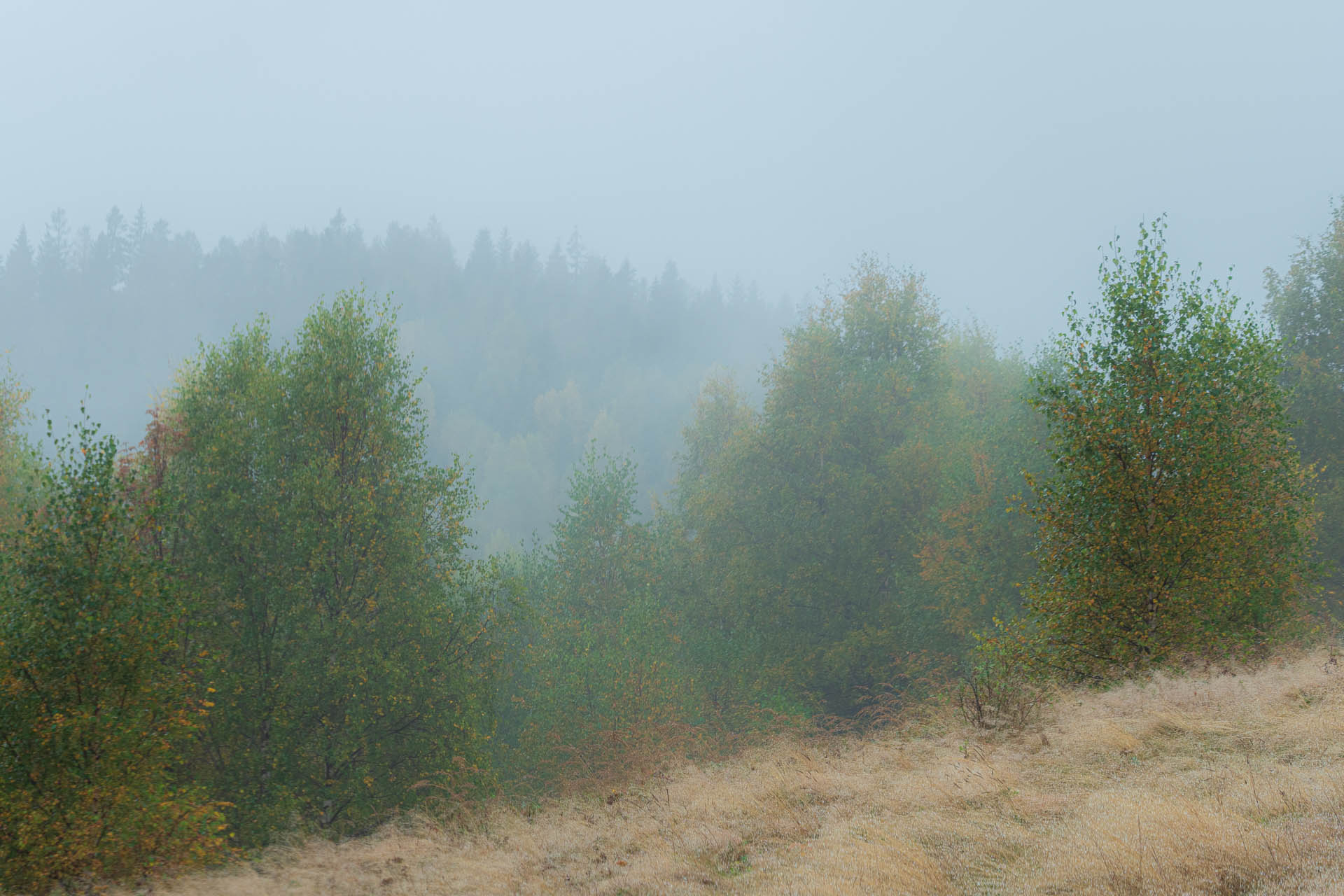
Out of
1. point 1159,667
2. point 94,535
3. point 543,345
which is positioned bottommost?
point 1159,667

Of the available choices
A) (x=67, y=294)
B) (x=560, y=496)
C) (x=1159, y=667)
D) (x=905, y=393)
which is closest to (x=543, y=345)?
(x=560, y=496)

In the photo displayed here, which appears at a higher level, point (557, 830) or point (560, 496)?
point (560, 496)

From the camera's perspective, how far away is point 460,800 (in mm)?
16250

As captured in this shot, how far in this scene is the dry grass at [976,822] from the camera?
596cm

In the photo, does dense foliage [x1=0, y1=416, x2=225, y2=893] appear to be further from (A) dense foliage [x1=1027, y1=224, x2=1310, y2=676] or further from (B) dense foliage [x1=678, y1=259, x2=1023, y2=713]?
(B) dense foliage [x1=678, y1=259, x2=1023, y2=713]

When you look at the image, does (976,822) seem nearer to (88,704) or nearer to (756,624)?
(88,704)

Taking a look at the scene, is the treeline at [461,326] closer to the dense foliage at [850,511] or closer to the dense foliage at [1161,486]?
the dense foliage at [850,511]

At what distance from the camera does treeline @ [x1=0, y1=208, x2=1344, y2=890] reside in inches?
441

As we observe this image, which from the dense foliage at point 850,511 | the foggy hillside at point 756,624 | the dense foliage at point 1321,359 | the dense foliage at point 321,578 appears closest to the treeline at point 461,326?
the dense foliage at point 850,511

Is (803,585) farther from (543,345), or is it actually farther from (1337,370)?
(543,345)

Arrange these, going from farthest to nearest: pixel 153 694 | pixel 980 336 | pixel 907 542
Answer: pixel 980 336 < pixel 907 542 < pixel 153 694

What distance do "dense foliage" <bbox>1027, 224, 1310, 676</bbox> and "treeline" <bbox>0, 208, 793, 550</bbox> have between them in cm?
10310

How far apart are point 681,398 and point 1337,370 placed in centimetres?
12015

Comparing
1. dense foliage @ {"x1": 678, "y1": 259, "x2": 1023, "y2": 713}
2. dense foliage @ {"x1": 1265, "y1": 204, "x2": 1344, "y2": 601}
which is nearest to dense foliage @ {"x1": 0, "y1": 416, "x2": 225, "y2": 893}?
dense foliage @ {"x1": 678, "y1": 259, "x2": 1023, "y2": 713}
